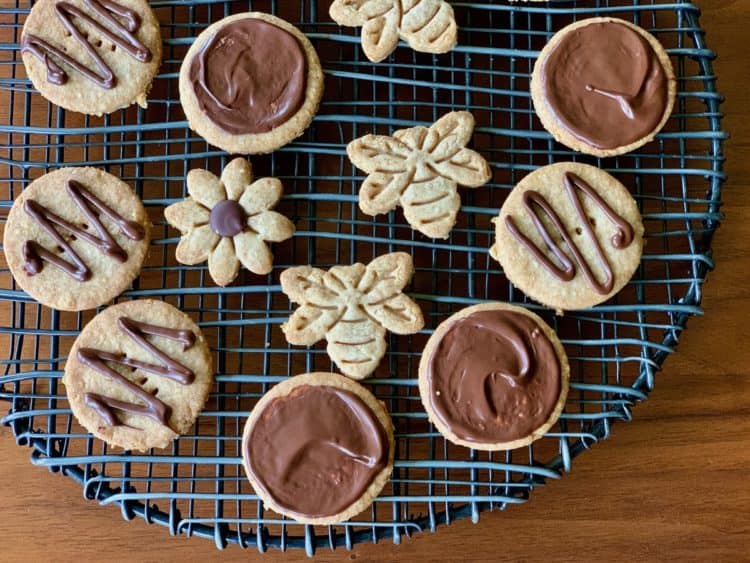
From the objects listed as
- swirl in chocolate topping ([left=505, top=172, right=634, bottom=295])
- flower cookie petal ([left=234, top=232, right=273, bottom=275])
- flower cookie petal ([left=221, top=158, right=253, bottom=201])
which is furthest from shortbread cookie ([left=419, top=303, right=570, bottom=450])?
flower cookie petal ([left=221, top=158, right=253, bottom=201])

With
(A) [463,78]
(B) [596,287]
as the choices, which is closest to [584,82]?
(A) [463,78]

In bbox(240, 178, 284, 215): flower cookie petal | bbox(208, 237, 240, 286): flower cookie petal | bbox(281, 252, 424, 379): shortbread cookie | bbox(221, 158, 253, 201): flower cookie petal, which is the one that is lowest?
bbox(281, 252, 424, 379): shortbread cookie

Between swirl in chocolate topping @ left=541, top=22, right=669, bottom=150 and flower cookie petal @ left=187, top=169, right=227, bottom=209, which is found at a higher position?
swirl in chocolate topping @ left=541, top=22, right=669, bottom=150

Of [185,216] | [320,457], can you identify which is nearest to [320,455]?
[320,457]

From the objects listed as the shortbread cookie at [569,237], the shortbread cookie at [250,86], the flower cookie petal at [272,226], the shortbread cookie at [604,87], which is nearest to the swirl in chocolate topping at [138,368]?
the flower cookie petal at [272,226]

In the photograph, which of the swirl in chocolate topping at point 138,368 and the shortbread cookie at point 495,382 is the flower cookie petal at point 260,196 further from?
the shortbread cookie at point 495,382

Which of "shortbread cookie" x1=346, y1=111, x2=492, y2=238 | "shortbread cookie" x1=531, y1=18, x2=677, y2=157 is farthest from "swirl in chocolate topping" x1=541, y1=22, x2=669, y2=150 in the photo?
"shortbread cookie" x1=346, y1=111, x2=492, y2=238

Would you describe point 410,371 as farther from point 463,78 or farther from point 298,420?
point 463,78

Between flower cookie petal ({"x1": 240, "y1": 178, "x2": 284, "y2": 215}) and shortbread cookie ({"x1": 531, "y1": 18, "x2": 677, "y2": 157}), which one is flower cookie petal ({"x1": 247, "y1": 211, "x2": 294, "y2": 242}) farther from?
shortbread cookie ({"x1": 531, "y1": 18, "x2": 677, "y2": 157})
